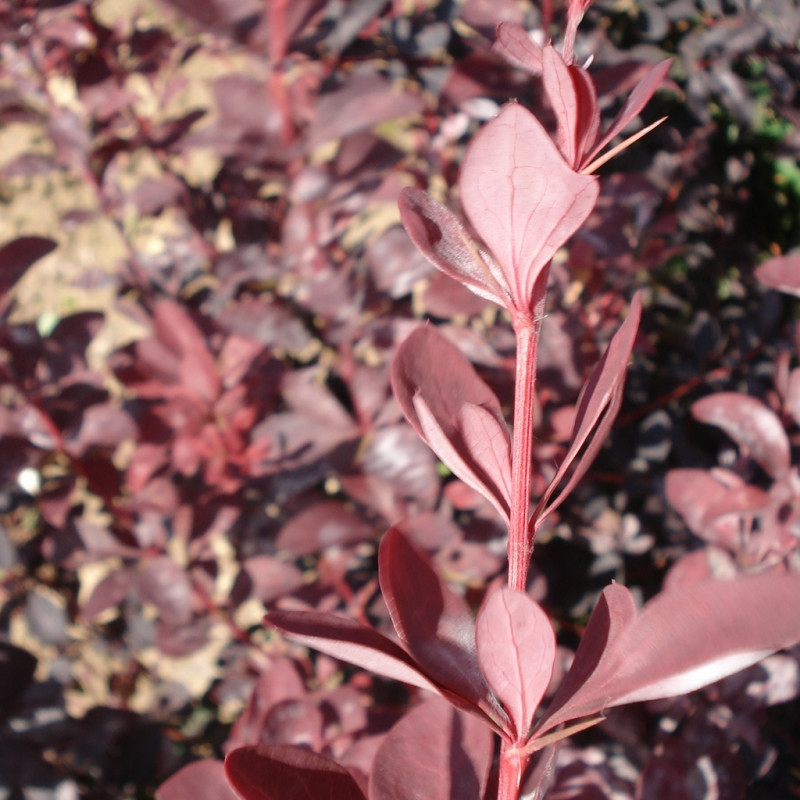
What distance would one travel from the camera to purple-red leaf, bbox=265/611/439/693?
1.43 ft

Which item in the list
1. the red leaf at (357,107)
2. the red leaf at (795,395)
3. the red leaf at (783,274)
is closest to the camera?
the red leaf at (783,274)

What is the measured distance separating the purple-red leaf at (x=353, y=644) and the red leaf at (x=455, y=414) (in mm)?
114

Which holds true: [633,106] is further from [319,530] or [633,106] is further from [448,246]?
[319,530]

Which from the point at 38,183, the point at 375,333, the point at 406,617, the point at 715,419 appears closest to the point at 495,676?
the point at 406,617

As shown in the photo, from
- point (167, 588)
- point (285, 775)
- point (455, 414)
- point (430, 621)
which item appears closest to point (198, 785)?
point (285, 775)

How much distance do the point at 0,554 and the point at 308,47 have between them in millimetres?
940

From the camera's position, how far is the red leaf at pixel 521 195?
1.35ft

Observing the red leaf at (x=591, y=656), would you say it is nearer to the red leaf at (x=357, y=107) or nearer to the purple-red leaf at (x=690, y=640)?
the purple-red leaf at (x=690, y=640)

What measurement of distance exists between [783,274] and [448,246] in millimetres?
409

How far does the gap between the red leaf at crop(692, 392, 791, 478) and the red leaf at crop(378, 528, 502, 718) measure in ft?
1.88

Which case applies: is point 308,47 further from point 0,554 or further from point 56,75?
point 0,554

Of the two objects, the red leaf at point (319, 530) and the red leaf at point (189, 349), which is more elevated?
the red leaf at point (189, 349)

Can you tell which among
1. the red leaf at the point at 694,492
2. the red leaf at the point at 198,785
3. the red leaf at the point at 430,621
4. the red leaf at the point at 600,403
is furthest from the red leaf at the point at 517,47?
the red leaf at the point at 694,492

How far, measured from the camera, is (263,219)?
1.33 m
